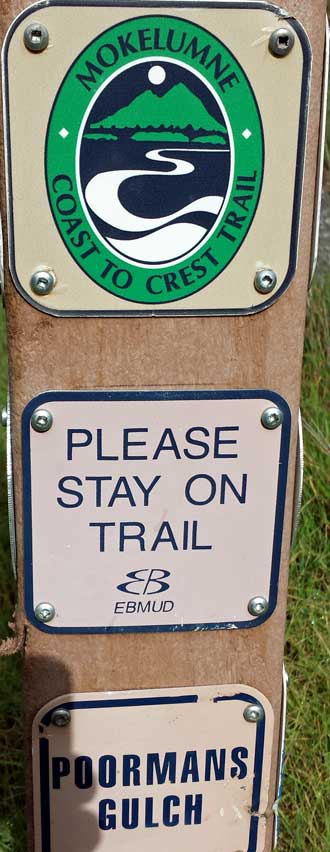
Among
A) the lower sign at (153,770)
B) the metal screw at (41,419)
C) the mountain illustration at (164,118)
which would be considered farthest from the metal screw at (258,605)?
the mountain illustration at (164,118)

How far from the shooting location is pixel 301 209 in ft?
4.02

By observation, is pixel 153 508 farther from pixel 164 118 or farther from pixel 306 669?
pixel 306 669

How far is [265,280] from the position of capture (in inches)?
48.4

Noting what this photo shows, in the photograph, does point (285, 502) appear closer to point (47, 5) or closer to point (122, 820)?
point (122, 820)

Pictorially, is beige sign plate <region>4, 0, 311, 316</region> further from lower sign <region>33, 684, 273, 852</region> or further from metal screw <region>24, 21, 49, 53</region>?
lower sign <region>33, 684, 273, 852</region>

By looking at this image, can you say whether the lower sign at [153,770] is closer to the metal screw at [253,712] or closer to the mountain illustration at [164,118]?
the metal screw at [253,712]

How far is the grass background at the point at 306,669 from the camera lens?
2016 millimetres

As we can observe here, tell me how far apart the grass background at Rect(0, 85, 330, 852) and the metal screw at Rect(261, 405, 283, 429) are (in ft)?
3.35

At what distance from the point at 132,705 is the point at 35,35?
89 centimetres

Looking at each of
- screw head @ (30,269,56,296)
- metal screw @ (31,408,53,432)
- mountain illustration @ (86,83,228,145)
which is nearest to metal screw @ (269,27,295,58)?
mountain illustration @ (86,83,228,145)

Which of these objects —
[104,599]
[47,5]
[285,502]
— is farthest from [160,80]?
[104,599]

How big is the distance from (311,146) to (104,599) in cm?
65

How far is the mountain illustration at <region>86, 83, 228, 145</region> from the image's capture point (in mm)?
1145

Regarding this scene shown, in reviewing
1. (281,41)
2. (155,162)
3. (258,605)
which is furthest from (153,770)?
(281,41)
